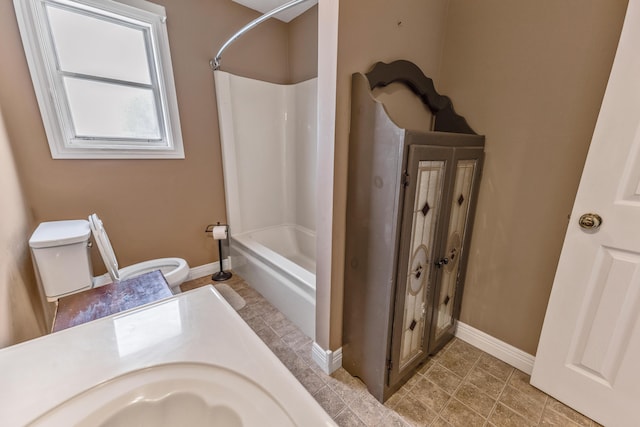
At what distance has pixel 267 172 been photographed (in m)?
2.67

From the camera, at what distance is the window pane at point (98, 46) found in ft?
5.51

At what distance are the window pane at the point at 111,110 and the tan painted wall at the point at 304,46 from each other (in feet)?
4.39

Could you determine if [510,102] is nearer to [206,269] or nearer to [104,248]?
[104,248]

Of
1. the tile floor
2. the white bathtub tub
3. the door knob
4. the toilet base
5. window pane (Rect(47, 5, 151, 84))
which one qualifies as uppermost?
window pane (Rect(47, 5, 151, 84))

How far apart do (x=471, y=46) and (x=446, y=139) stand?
700 mm

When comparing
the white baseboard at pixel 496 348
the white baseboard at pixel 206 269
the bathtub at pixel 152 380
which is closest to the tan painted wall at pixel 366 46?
the bathtub at pixel 152 380

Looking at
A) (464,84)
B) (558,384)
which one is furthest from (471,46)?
(558,384)

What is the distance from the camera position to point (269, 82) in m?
2.52

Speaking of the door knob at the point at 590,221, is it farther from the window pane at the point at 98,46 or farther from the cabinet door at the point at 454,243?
the window pane at the point at 98,46

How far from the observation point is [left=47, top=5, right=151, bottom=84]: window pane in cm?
168

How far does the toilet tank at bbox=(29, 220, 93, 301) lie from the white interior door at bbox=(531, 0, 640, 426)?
2517 millimetres

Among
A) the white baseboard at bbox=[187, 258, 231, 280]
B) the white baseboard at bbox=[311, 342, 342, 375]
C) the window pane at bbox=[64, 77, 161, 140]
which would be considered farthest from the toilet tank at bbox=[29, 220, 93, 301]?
the white baseboard at bbox=[311, 342, 342, 375]

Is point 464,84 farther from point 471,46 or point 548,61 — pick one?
point 548,61

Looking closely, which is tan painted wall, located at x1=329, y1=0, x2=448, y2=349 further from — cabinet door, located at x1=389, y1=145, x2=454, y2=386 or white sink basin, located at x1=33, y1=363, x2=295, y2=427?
white sink basin, located at x1=33, y1=363, x2=295, y2=427
